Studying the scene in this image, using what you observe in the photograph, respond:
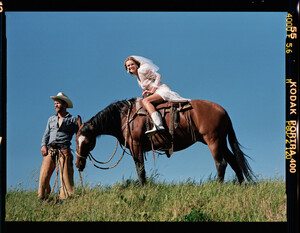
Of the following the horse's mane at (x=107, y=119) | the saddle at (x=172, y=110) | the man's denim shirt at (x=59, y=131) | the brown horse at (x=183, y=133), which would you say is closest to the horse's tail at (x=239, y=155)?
the brown horse at (x=183, y=133)

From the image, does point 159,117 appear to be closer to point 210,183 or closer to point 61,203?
point 210,183

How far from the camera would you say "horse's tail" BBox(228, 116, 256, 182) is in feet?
28.4

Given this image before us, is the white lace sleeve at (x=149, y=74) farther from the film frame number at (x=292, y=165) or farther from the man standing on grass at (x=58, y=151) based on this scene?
the film frame number at (x=292, y=165)

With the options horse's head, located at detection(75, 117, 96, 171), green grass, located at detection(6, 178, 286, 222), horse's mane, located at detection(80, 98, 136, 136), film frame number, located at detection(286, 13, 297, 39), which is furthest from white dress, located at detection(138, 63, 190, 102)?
film frame number, located at detection(286, 13, 297, 39)

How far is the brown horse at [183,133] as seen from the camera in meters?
8.68

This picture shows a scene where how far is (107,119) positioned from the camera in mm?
8922

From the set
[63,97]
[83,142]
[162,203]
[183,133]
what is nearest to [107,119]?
[83,142]

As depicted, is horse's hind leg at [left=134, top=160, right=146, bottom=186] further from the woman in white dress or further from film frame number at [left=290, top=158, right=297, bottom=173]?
film frame number at [left=290, top=158, right=297, bottom=173]

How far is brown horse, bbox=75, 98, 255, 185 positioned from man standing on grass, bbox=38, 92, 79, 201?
0.34m

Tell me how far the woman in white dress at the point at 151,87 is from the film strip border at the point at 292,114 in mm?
2349

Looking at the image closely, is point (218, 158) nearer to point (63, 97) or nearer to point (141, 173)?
point (141, 173)

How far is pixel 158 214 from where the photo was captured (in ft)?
24.9
